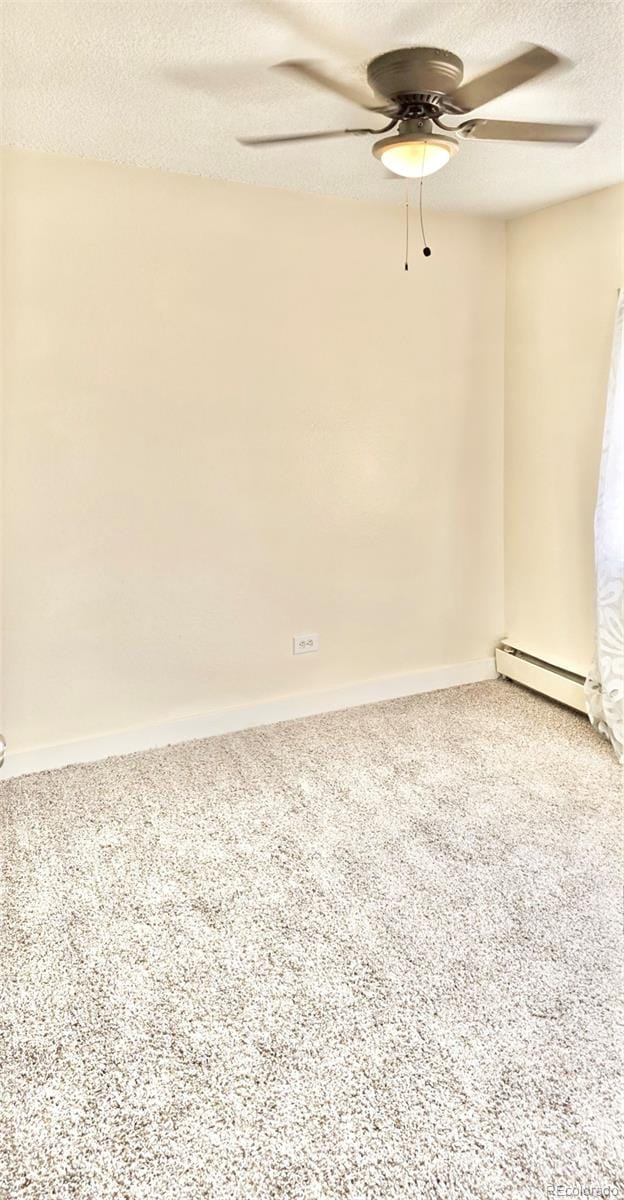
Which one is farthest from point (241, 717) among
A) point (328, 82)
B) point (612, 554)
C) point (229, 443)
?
point (328, 82)

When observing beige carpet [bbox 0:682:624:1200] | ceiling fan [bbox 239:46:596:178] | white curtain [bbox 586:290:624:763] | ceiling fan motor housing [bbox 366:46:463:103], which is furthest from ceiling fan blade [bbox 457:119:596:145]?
beige carpet [bbox 0:682:624:1200]

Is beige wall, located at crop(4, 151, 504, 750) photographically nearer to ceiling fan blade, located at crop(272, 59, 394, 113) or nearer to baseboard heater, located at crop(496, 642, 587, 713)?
baseboard heater, located at crop(496, 642, 587, 713)

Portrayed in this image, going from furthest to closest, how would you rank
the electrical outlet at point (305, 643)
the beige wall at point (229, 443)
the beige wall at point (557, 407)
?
the electrical outlet at point (305, 643) → the beige wall at point (557, 407) → the beige wall at point (229, 443)

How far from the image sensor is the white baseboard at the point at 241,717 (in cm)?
307

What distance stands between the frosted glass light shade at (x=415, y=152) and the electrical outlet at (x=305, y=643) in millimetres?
2019

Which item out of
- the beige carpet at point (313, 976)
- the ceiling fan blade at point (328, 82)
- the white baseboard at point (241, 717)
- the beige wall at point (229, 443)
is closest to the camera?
the beige carpet at point (313, 976)

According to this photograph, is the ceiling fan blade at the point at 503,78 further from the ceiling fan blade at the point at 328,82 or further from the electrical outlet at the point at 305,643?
the electrical outlet at the point at 305,643

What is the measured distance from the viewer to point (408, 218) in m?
3.54

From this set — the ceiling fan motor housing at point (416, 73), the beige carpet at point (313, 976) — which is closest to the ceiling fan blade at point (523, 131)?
the ceiling fan motor housing at point (416, 73)

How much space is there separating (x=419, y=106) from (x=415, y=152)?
169 millimetres

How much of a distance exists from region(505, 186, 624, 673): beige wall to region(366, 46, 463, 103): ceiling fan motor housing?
1476 millimetres

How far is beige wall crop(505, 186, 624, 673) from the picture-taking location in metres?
3.35

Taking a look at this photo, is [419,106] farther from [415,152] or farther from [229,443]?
[229,443]

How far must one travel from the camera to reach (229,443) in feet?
10.7
